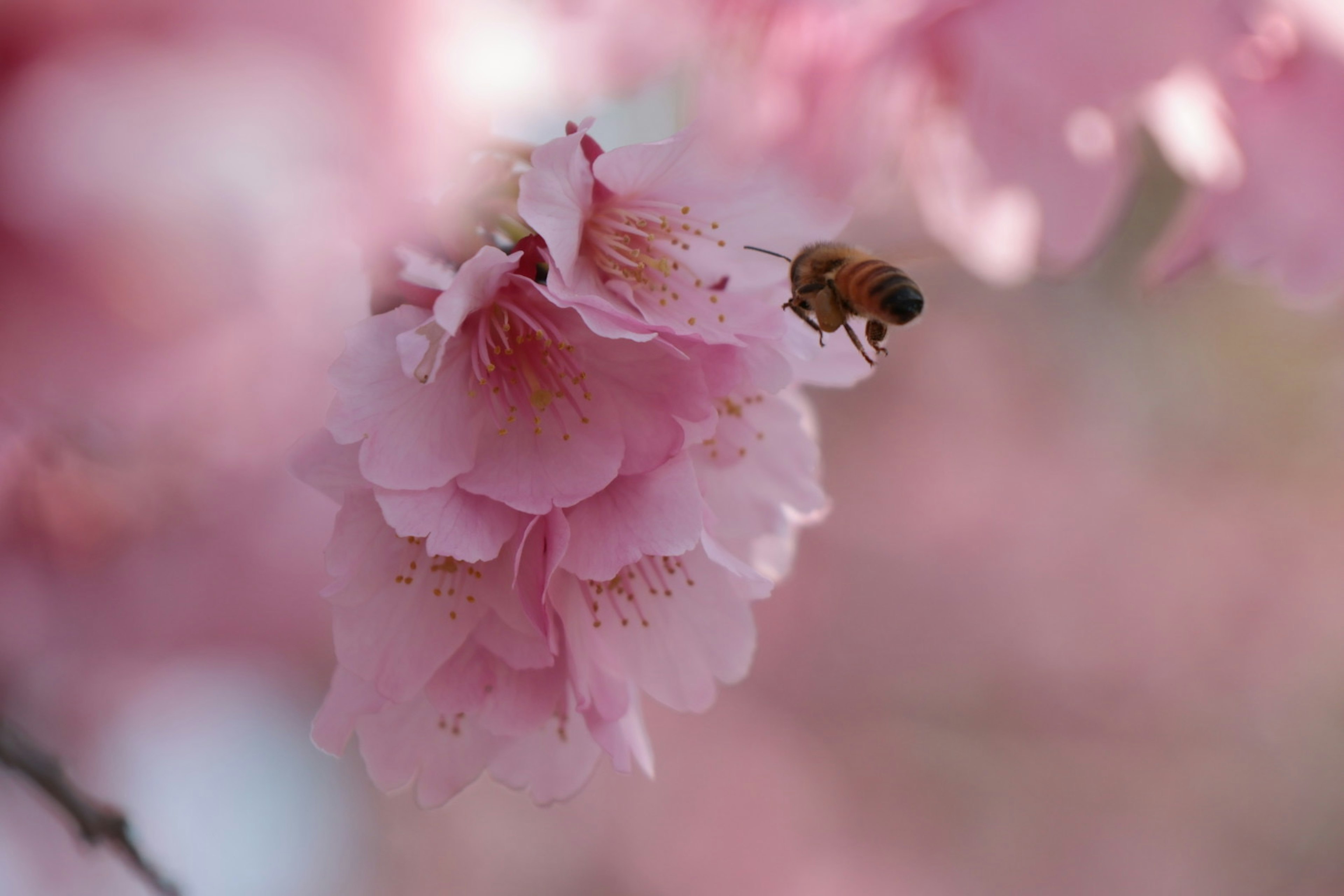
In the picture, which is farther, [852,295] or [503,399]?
[852,295]

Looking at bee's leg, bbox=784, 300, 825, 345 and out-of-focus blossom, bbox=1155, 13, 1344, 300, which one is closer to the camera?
out-of-focus blossom, bbox=1155, 13, 1344, 300

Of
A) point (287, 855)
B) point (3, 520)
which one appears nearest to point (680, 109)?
point (3, 520)

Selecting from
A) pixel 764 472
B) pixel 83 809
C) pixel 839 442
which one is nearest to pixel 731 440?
pixel 764 472

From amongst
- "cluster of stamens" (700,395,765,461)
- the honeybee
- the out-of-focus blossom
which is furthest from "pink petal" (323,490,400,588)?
the out-of-focus blossom

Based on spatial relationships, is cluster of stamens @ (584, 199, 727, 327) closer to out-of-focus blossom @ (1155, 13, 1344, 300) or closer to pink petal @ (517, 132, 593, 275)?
pink petal @ (517, 132, 593, 275)

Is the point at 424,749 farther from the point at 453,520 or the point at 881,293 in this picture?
the point at 881,293

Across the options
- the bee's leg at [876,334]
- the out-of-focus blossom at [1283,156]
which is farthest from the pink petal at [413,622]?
the out-of-focus blossom at [1283,156]

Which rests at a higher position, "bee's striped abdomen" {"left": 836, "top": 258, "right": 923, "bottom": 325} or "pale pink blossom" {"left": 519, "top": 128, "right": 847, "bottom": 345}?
"bee's striped abdomen" {"left": 836, "top": 258, "right": 923, "bottom": 325}
